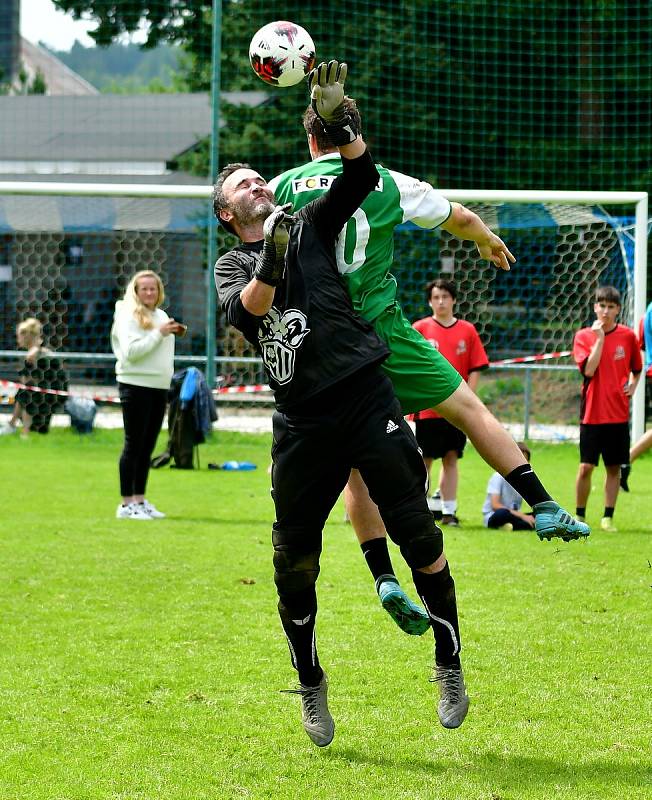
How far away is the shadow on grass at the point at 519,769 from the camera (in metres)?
4.22

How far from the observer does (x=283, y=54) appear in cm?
496

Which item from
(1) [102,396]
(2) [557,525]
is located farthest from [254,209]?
Answer: (1) [102,396]

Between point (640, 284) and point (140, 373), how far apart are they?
6.52 m

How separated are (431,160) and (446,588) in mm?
20140

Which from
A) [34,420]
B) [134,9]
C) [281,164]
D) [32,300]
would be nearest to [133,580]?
[34,420]

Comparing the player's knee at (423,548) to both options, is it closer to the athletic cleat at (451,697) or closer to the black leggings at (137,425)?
the athletic cleat at (451,697)

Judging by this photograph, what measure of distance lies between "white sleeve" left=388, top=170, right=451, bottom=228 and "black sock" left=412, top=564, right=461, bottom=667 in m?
1.41

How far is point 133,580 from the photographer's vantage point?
799 centimetres

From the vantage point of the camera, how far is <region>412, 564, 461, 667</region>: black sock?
185 inches

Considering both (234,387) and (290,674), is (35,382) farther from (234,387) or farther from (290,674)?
(290,674)

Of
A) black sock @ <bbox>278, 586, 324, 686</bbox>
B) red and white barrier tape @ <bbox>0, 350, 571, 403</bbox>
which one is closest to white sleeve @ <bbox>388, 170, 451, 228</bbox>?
black sock @ <bbox>278, 586, 324, 686</bbox>

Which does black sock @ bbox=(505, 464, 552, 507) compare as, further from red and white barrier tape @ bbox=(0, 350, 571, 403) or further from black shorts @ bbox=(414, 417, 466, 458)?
red and white barrier tape @ bbox=(0, 350, 571, 403)

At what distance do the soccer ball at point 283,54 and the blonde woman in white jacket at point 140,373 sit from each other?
5.55 metres

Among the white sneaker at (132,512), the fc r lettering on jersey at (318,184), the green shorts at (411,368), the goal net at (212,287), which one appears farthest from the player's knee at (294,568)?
the goal net at (212,287)
